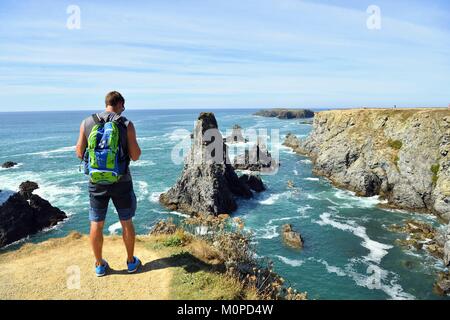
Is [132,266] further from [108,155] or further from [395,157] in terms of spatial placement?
[395,157]

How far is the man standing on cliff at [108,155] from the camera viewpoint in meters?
7.72

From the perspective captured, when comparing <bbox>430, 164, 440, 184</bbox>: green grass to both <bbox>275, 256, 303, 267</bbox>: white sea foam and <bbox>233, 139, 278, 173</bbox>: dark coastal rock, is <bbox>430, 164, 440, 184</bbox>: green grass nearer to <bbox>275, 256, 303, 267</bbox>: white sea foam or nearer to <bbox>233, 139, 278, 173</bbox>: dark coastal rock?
<bbox>275, 256, 303, 267</bbox>: white sea foam

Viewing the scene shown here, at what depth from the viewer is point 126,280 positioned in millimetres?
9156

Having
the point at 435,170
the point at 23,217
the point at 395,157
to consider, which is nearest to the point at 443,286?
the point at 435,170

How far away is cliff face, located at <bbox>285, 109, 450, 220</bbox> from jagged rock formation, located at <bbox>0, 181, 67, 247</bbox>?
45.6 meters

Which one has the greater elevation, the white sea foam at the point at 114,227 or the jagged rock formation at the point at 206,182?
the jagged rock formation at the point at 206,182

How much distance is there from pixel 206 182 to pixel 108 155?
Result: 38.6 metres

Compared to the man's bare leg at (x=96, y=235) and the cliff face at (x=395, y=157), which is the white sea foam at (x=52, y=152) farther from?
the man's bare leg at (x=96, y=235)

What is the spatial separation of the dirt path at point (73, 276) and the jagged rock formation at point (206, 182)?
32.9m

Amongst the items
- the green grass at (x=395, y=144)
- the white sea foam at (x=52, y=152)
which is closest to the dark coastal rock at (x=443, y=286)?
the green grass at (x=395, y=144)

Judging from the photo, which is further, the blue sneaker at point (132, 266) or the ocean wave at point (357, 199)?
the ocean wave at point (357, 199)

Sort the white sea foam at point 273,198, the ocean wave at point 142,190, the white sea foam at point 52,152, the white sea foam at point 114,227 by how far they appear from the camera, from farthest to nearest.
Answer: the white sea foam at point 52,152, the ocean wave at point 142,190, the white sea foam at point 273,198, the white sea foam at point 114,227

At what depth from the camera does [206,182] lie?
46219 mm

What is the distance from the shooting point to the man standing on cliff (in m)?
7.72
